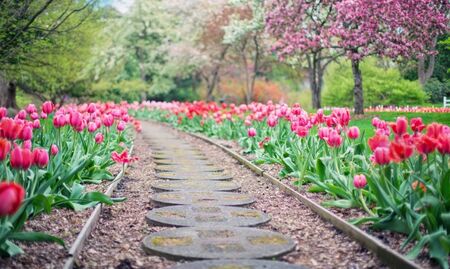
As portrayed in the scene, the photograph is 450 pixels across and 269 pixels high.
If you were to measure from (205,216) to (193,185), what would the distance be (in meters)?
Result: 2.19

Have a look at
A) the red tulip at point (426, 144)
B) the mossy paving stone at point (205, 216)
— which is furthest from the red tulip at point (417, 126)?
the mossy paving stone at point (205, 216)

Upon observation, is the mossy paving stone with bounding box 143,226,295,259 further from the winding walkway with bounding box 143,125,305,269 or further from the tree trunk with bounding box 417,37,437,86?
the tree trunk with bounding box 417,37,437,86

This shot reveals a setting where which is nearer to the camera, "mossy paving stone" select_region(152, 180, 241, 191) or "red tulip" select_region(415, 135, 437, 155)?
"red tulip" select_region(415, 135, 437, 155)

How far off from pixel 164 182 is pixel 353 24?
1119 cm

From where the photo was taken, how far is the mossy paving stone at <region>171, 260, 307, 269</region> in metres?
3.77

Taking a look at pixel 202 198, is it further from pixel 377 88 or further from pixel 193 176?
pixel 377 88

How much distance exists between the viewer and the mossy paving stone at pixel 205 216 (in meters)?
5.20

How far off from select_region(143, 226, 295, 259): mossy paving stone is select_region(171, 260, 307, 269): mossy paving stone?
0.16m

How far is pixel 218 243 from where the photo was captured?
4395 mm

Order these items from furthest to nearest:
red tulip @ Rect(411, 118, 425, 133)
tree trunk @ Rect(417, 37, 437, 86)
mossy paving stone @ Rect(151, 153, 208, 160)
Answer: mossy paving stone @ Rect(151, 153, 208, 160)
tree trunk @ Rect(417, 37, 437, 86)
red tulip @ Rect(411, 118, 425, 133)

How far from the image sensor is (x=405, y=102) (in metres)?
15.0

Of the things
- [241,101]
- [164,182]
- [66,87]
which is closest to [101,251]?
[164,182]

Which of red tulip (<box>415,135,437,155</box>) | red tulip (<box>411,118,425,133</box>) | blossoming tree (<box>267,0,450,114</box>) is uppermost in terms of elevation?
blossoming tree (<box>267,0,450,114</box>)

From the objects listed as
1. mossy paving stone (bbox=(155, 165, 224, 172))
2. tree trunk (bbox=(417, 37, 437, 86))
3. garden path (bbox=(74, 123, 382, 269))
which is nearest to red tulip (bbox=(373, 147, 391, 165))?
garden path (bbox=(74, 123, 382, 269))
